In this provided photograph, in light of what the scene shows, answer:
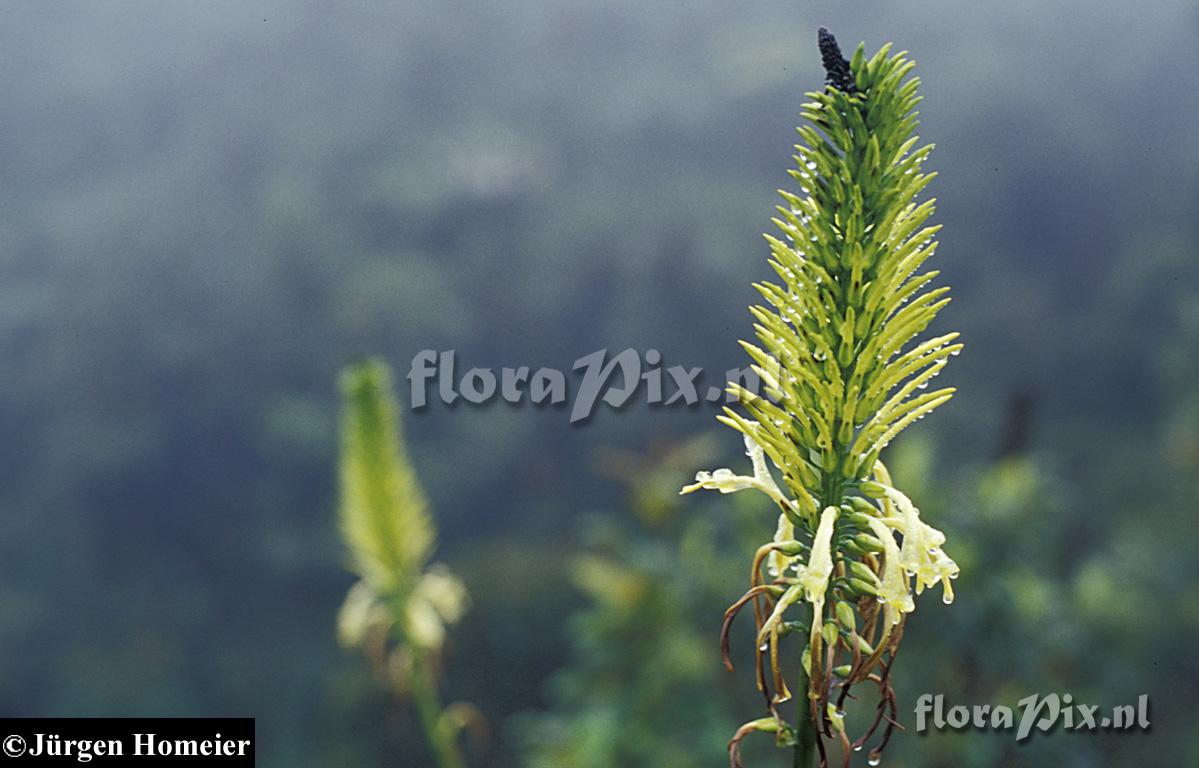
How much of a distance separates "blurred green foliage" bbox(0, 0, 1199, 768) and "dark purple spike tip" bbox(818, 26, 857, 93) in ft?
58.1

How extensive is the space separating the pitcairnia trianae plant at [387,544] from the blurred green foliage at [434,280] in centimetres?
1401

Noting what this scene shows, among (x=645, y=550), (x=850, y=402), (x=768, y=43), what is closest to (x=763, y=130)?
(x=768, y=43)

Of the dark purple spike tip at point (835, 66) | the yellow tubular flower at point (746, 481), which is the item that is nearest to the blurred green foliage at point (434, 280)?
the yellow tubular flower at point (746, 481)

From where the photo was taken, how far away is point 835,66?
164 centimetres

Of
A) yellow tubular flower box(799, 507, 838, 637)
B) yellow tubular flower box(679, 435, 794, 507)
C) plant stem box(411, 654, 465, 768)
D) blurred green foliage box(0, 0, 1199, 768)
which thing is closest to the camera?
yellow tubular flower box(799, 507, 838, 637)

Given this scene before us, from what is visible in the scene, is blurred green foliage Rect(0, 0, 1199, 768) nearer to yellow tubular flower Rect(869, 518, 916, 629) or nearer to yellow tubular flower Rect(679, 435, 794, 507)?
yellow tubular flower Rect(679, 435, 794, 507)

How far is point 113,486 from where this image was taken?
2611cm

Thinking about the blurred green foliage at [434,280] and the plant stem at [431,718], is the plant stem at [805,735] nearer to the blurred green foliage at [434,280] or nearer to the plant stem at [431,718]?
the plant stem at [431,718]

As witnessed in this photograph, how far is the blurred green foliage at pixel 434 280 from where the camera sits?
888 inches

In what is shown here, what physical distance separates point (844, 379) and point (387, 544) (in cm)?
322

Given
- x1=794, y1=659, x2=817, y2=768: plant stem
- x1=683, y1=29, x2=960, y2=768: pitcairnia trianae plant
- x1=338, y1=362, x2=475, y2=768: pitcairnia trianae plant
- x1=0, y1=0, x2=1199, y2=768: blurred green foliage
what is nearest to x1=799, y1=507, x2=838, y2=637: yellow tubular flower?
x1=683, y1=29, x2=960, y2=768: pitcairnia trianae plant

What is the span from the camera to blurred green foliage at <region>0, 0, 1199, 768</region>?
22.5 m

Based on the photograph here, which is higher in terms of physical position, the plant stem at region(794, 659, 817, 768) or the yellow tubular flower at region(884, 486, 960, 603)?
the yellow tubular flower at region(884, 486, 960, 603)

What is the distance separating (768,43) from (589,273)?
7748mm
